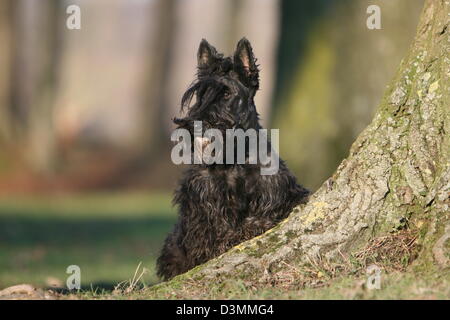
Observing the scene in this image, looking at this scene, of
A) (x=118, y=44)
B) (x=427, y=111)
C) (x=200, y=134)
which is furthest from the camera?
(x=118, y=44)

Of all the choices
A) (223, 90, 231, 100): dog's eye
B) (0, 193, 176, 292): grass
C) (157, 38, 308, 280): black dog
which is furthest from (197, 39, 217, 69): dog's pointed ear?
(0, 193, 176, 292): grass

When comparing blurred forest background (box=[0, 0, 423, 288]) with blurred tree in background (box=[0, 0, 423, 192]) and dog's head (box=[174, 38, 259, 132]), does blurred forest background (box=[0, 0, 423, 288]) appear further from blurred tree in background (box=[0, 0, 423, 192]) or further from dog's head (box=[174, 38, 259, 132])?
dog's head (box=[174, 38, 259, 132])

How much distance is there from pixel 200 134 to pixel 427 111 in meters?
2.04

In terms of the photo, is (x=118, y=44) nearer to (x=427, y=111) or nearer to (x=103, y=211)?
(x=103, y=211)

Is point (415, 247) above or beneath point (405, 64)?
beneath

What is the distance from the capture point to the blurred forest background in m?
14.4

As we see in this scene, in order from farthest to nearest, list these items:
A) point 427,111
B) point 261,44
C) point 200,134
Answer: point 261,44
point 200,134
point 427,111

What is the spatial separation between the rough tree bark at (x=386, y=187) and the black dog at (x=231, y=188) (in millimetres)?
687

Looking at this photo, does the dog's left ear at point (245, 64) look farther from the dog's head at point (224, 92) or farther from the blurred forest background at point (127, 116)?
the blurred forest background at point (127, 116)

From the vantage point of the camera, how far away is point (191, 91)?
7.83m

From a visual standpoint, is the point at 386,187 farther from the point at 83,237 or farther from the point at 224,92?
the point at 83,237

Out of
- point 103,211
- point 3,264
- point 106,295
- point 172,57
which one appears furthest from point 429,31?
point 172,57

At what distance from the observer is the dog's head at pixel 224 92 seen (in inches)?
298

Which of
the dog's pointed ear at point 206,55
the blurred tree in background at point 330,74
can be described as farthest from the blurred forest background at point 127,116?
the dog's pointed ear at point 206,55
